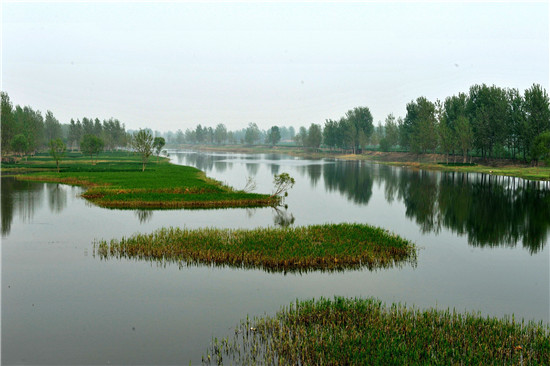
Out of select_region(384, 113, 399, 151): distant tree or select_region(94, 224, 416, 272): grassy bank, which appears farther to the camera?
select_region(384, 113, 399, 151): distant tree

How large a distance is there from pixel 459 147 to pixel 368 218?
9087 centimetres

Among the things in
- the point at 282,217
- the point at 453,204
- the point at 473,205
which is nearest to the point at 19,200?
the point at 282,217

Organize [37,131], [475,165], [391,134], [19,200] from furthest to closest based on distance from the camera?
[391,134] → [37,131] → [475,165] → [19,200]

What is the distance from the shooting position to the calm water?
16375 mm

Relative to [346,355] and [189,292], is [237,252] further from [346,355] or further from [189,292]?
[346,355]

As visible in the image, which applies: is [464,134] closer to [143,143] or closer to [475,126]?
[475,126]

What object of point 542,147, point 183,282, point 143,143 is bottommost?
point 183,282

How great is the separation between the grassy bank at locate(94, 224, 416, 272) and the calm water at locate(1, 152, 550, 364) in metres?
1.24

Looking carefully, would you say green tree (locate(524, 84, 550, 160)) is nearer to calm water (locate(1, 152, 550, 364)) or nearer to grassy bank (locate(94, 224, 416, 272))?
calm water (locate(1, 152, 550, 364))

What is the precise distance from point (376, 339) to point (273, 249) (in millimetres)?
12867

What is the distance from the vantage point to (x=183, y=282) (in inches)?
896

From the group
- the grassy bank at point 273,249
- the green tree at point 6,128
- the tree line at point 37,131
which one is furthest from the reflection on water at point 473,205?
the green tree at point 6,128

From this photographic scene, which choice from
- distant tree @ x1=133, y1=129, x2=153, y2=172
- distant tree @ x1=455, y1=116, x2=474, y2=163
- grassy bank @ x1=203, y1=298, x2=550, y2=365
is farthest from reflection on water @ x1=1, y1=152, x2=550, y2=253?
distant tree @ x1=455, y1=116, x2=474, y2=163

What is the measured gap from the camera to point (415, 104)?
155250 mm
